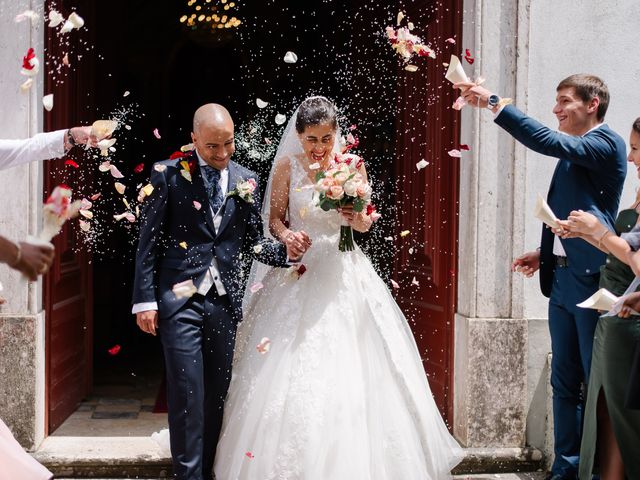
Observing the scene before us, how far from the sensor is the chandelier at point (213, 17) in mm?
8781

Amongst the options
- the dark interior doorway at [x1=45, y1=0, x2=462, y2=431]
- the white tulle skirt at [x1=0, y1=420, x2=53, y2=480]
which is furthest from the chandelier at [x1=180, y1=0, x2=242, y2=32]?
the white tulle skirt at [x1=0, y1=420, x2=53, y2=480]

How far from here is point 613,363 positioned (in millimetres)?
3479

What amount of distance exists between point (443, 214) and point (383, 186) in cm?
106

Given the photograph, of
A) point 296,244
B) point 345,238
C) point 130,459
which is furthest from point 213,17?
point 130,459

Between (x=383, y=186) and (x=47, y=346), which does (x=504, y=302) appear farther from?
(x=47, y=346)

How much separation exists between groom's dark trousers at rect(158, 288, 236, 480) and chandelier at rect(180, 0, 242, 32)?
556 cm

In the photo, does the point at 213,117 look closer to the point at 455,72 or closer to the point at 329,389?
the point at 455,72

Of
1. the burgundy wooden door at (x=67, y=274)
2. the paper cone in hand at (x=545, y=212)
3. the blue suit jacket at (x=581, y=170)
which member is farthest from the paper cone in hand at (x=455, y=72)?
the burgundy wooden door at (x=67, y=274)

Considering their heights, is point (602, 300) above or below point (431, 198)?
below

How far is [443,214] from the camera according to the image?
5.09 m

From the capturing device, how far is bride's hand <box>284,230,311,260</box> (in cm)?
407

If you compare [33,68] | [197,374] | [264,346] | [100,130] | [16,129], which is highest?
[33,68]

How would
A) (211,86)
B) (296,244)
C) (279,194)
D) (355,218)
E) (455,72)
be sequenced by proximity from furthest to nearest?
(211,86)
(279,194)
(355,218)
(296,244)
(455,72)

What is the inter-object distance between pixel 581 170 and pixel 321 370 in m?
1.79
